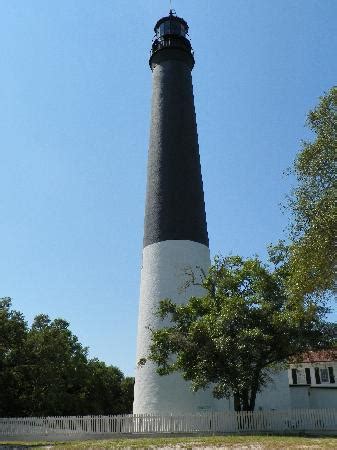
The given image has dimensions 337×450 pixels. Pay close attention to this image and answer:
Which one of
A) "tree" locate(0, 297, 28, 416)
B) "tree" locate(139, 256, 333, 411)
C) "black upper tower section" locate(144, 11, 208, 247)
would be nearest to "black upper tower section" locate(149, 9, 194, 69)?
"black upper tower section" locate(144, 11, 208, 247)

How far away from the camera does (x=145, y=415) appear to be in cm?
2714

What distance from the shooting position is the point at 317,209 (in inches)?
790

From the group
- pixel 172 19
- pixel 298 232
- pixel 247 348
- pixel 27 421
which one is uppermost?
pixel 172 19

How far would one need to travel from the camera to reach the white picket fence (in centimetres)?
2630

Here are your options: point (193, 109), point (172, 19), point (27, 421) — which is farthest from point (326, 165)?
point (172, 19)

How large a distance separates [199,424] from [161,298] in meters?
8.13

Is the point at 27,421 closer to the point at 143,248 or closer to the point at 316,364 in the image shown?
the point at 143,248

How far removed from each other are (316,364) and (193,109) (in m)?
23.3

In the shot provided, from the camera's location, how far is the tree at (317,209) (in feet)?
64.0

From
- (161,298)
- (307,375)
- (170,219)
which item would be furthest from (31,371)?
(307,375)

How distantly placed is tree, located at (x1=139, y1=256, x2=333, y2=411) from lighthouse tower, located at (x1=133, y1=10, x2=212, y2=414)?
294 cm

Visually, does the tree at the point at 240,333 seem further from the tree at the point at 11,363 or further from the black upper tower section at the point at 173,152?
the tree at the point at 11,363

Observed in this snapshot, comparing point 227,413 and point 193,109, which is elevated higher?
point 193,109

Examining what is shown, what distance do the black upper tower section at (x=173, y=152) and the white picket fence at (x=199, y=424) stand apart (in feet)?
37.6
